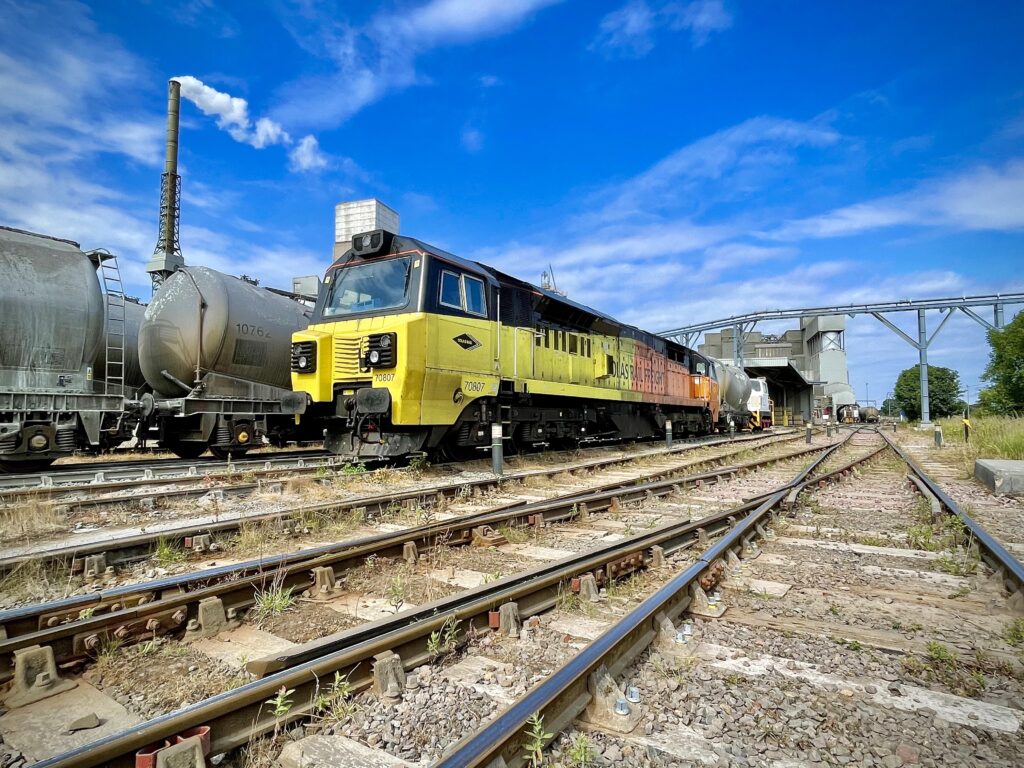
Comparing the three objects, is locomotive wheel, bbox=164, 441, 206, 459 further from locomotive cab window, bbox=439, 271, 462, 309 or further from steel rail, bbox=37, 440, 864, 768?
steel rail, bbox=37, 440, 864, 768

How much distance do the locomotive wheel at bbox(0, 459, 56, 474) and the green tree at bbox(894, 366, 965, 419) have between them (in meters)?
70.9

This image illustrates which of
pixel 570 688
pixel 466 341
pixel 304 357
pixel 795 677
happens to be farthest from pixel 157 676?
pixel 466 341

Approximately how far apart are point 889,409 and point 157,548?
491 feet

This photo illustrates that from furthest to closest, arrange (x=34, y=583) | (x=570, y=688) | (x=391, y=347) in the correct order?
(x=391, y=347)
(x=34, y=583)
(x=570, y=688)

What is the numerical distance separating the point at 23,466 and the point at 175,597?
9046 millimetres

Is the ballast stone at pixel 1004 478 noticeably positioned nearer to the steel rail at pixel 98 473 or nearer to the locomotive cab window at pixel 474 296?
the locomotive cab window at pixel 474 296

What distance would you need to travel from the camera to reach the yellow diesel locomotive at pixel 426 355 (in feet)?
28.8

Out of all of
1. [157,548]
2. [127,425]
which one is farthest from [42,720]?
[127,425]

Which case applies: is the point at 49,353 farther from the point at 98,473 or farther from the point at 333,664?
the point at 333,664

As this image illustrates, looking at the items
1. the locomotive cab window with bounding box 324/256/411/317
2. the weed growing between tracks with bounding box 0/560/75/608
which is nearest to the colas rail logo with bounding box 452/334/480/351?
the locomotive cab window with bounding box 324/256/411/317

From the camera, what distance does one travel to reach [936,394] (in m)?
65.2

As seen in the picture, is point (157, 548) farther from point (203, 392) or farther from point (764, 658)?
point (203, 392)

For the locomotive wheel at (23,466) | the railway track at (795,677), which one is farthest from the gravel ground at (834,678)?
the locomotive wheel at (23,466)

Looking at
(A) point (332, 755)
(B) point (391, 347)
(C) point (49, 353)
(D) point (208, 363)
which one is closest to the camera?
(A) point (332, 755)
